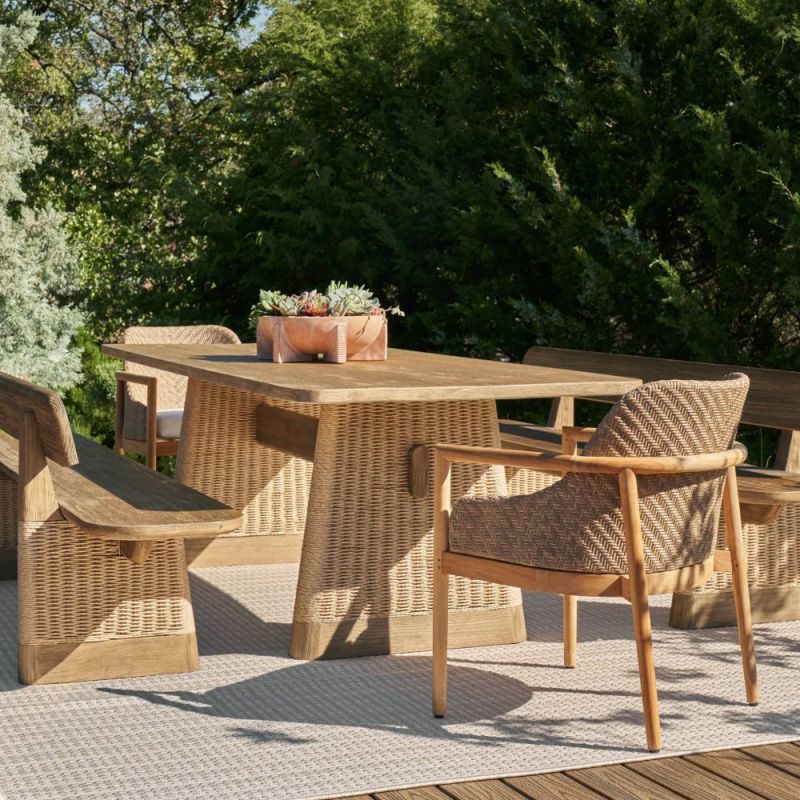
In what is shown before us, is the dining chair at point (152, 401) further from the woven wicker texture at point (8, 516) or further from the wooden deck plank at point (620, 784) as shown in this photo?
the wooden deck plank at point (620, 784)

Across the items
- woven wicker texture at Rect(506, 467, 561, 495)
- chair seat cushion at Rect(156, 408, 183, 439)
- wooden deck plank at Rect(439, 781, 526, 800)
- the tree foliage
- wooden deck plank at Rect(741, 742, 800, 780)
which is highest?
the tree foliage

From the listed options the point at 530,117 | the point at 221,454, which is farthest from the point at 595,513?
the point at 530,117

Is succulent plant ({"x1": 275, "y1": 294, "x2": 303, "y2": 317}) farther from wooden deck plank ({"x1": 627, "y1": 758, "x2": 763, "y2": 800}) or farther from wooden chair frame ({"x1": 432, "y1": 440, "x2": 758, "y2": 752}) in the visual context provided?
wooden deck plank ({"x1": 627, "y1": 758, "x2": 763, "y2": 800})

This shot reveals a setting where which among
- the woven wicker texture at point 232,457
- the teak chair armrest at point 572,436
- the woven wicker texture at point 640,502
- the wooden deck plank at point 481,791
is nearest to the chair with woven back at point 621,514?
the woven wicker texture at point 640,502

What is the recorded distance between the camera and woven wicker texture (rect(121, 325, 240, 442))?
6543mm

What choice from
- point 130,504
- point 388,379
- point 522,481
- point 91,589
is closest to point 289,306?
point 388,379

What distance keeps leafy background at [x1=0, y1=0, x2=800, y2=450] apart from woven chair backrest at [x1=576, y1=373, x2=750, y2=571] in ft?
8.66

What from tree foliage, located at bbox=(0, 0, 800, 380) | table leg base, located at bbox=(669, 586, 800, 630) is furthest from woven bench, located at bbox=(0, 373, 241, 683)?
tree foliage, located at bbox=(0, 0, 800, 380)

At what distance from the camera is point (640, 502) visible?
345 centimetres

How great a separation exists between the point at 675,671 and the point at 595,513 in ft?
3.00

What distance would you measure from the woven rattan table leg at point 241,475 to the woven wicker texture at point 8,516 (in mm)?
682

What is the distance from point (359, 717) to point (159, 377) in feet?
11.8

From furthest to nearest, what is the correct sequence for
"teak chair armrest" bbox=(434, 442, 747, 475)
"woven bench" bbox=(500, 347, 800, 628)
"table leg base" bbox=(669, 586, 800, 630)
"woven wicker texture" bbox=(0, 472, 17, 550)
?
"woven wicker texture" bbox=(0, 472, 17, 550)
"table leg base" bbox=(669, 586, 800, 630)
"woven bench" bbox=(500, 347, 800, 628)
"teak chair armrest" bbox=(434, 442, 747, 475)

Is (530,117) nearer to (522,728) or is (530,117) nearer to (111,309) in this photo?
(111,309)
